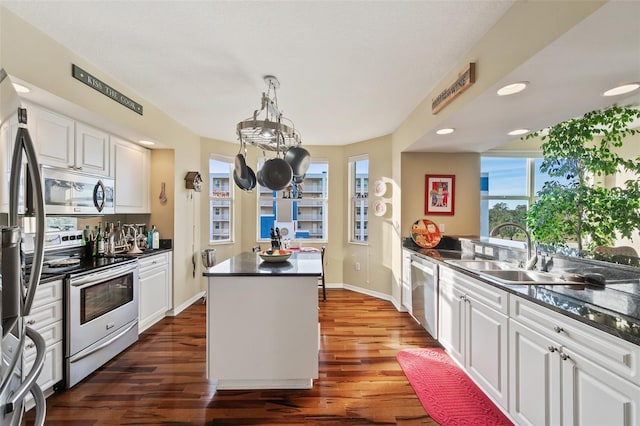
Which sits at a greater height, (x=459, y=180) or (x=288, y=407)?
(x=459, y=180)

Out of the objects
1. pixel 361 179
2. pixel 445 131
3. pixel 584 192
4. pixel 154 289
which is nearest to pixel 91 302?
pixel 154 289

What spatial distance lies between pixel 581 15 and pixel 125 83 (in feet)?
10.8

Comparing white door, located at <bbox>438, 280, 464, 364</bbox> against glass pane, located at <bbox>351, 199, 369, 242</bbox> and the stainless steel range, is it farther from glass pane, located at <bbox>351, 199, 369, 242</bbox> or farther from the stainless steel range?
the stainless steel range

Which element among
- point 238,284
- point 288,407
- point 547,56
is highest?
point 547,56

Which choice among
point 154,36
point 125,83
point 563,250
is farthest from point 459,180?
point 125,83

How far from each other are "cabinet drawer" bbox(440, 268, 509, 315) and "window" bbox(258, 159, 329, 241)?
2.85m

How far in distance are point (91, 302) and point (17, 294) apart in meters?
1.88

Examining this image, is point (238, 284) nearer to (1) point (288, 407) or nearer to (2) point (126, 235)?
(1) point (288, 407)

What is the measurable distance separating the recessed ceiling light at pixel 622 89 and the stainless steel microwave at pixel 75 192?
13.4 ft

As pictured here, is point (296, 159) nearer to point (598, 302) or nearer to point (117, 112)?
point (117, 112)

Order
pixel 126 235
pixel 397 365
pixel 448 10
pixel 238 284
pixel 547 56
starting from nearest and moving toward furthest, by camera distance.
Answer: pixel 547 56
pixel 448 10
pixel 238 284
pixel 397 365
pixel 126 235

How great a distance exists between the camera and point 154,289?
3258 millimetres

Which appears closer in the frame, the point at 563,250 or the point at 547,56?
the point at 547,56

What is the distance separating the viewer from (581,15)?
3.95ft
